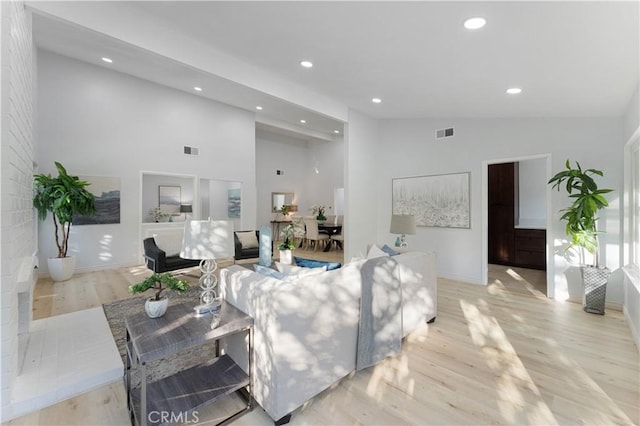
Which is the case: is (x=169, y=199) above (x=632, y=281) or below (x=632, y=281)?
above

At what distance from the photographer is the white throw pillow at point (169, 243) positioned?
4.97 meters

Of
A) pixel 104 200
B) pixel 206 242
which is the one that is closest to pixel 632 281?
pixel 206 242

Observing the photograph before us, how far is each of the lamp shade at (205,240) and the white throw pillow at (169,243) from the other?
11.3 ft

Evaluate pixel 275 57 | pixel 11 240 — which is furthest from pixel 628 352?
pixel 11 240

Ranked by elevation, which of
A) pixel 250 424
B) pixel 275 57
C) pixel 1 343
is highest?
pixel 275 57

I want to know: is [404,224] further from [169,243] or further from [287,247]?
[169,243]

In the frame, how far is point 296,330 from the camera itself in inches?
72.1

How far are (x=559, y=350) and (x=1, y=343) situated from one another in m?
4.36

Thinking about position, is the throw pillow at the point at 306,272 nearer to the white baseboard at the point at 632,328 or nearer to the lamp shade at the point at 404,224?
the lamp shade at the point at 404,224

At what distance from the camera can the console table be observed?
158 centimetres

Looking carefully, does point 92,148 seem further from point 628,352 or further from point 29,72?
point 628,352

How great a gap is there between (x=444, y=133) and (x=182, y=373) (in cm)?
527

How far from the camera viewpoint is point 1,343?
1.76 metres

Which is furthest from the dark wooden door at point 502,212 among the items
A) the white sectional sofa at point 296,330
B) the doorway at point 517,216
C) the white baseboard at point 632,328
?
the white sectional sofa at point 296,330
